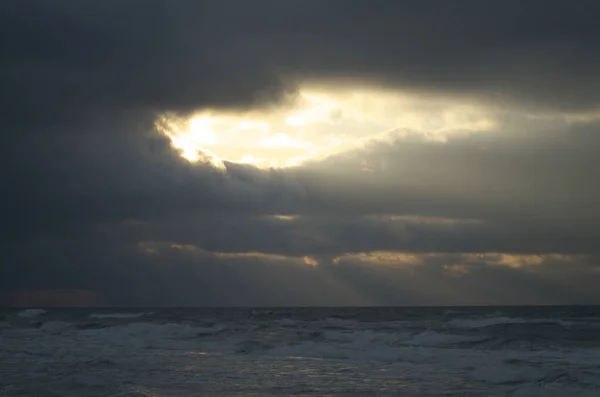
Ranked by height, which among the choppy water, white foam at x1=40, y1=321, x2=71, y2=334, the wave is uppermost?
the wave

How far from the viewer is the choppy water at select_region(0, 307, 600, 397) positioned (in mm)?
17969

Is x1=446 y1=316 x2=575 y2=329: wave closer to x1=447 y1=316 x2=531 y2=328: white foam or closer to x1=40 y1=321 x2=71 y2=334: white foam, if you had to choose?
x1=447 y1=316 x2=531 y2=328: white foam

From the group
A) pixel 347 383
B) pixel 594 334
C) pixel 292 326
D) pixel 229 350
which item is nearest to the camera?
pixel 347 383

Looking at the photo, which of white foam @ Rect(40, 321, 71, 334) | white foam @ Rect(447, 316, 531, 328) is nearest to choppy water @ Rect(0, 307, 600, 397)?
white foam @ Rect(447, 316, 531, 328)

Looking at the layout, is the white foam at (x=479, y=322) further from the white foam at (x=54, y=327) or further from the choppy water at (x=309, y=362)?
the white foam at (x=54, y=327)

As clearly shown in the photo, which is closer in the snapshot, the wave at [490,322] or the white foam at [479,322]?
the wave at [490,322]

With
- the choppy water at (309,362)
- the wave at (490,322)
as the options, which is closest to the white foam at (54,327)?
the choppy water at (309,362)

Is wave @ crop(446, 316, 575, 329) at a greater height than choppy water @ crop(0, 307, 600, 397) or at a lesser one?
greater

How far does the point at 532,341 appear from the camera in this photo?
3231cm

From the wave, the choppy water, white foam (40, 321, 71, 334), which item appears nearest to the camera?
the choppy water

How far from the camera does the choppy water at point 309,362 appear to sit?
1797 cm

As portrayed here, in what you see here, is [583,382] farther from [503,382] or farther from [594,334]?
[594,334]

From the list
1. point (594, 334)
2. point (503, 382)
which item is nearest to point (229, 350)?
point (503, 382)

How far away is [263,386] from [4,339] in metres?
20.8
